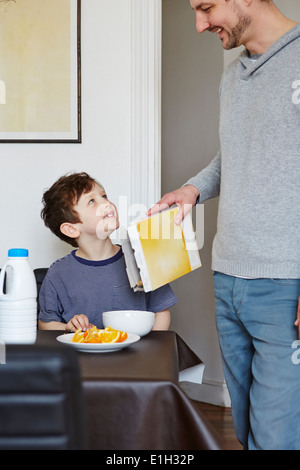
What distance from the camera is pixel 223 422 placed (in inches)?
105

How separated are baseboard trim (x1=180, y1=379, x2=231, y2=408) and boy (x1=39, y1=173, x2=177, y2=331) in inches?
58.1

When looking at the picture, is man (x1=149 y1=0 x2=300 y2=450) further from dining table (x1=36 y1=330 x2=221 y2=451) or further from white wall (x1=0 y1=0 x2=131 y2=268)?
white wall (x1=0 y1=0 x2=131 y2=268)

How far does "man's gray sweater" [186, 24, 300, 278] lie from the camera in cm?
124

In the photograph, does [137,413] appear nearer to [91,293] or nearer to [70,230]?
[91,293]

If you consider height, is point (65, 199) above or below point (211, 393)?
above

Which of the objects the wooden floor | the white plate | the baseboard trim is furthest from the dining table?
the baseboard trim

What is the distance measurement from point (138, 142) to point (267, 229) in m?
1.00

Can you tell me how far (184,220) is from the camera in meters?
1.39

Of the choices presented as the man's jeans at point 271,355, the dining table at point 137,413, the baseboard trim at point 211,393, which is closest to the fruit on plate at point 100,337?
the dining table at point 137,413

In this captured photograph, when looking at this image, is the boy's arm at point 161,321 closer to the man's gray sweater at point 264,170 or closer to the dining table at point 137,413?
the man's gray sweater at point 264,170

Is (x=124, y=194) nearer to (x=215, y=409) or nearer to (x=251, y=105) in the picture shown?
(x=251, y=105)

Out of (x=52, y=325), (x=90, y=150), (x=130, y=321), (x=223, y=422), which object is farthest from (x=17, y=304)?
(x=223, y=422)

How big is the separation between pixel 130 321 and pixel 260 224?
40 centimetres

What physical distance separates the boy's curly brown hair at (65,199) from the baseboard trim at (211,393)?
1604mm
